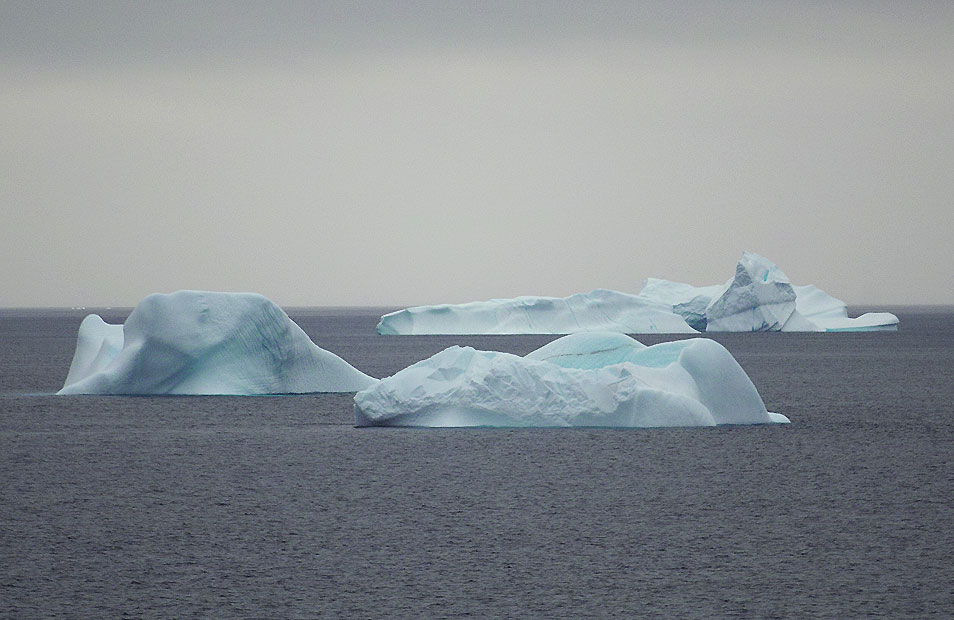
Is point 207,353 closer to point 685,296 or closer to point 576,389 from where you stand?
point 576,389

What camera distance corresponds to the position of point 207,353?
19781mm

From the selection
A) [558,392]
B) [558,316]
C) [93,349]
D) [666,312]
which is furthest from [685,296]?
[558,392]

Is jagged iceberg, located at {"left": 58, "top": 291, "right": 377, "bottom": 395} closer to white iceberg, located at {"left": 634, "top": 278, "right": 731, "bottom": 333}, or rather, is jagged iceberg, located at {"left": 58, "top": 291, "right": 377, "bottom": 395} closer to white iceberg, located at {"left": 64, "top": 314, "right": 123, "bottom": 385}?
white iceberg, located at {"left": 64, "top": 314, "right": 123, "bottom": 385}

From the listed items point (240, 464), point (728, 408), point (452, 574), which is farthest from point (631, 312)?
point (452, 574)

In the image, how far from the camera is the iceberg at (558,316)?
53844 mm

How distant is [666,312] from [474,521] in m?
Answer: 47.1

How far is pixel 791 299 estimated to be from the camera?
167 feet

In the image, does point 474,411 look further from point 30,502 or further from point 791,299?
point 791,299

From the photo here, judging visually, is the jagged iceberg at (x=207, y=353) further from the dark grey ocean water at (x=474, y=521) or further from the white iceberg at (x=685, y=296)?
the white iceberg at (x=685, y=296)

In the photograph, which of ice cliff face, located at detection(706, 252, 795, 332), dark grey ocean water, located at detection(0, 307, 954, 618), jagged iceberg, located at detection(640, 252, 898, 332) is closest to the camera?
dark grey ocean water, located at detection(0, 307, 954, 618)

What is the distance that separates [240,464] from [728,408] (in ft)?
20.2

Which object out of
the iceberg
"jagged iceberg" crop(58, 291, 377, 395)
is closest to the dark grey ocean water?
"jagged iceberg" crop(58, 291, 377, 395)

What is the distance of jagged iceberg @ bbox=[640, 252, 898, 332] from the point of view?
4888cm

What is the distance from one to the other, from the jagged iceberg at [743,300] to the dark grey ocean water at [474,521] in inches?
1325
